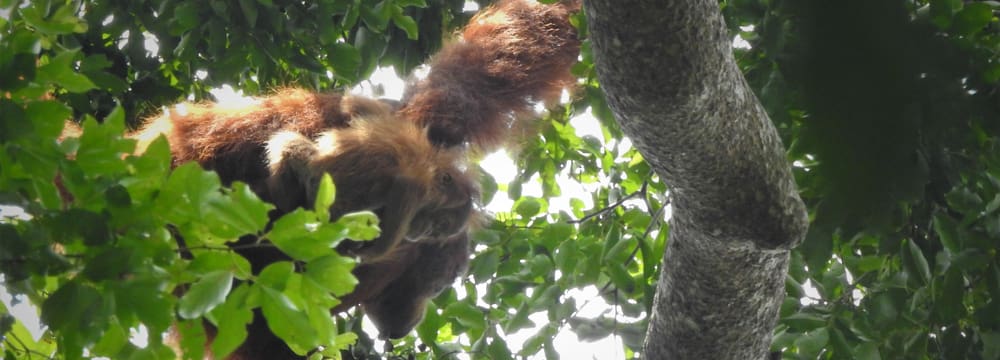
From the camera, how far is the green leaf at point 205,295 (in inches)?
45.4

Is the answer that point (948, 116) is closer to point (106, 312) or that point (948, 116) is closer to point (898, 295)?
point (106, 312)

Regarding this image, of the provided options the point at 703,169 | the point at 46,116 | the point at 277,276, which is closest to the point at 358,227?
the point at 277,276

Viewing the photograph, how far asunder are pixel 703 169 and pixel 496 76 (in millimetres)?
849

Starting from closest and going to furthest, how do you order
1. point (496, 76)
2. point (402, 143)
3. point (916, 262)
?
point (916, 262) < point (402, 143) < point (496, 76)

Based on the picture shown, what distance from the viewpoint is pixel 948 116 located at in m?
0.31

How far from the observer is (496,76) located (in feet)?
7.40

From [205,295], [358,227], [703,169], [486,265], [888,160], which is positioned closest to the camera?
[888,160]

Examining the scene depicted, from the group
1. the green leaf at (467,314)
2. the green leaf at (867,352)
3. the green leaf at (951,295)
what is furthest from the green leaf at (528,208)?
the green leaf at (951,295)

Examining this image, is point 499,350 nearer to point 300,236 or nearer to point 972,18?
point 300,236

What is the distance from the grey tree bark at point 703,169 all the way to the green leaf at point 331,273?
0.45 meters

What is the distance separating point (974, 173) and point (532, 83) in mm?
932

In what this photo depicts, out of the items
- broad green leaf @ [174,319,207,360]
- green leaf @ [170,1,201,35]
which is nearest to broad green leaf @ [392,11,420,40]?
green leaf @ [170,1,201,35]

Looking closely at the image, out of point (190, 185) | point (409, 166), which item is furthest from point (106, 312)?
point (409, 166)

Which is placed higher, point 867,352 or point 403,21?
point 403,21
